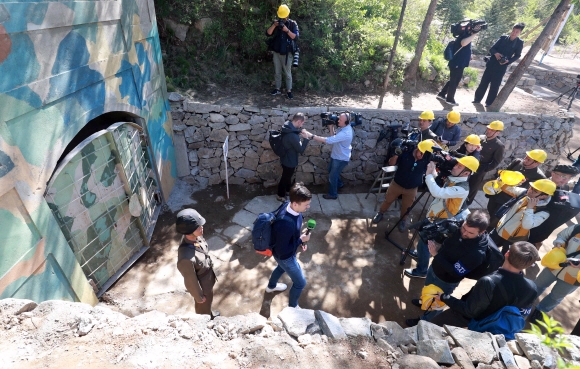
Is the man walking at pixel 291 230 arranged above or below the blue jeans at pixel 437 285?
above

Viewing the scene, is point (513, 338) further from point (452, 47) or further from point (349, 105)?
point (452, 47)

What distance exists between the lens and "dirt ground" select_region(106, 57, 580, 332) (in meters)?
4.05

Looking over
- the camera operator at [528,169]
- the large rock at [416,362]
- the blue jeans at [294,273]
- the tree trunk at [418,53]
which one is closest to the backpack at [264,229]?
the blue jeans at [294,273]

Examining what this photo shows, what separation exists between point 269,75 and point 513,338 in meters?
6.56

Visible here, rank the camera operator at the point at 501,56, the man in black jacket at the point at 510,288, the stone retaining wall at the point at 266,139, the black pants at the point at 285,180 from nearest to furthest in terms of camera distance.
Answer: the man in black jacket at the point at 510,288 → the black pants at the point at 285,180 → the stone retaining wall at the point at 266,139 → the camera operator at the point at 501,56

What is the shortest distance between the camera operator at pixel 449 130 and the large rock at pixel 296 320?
13.1 ft

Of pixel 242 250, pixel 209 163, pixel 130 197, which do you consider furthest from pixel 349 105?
pixel 130 197

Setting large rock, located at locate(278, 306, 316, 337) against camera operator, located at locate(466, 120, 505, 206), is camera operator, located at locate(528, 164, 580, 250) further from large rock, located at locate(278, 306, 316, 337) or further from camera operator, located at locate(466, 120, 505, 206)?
large rock, located at locate(278, 306, 316, 337)

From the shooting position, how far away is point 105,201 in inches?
155

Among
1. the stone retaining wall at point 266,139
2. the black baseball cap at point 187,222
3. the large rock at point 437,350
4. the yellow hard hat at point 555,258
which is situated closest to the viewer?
the large rock at point 437,350

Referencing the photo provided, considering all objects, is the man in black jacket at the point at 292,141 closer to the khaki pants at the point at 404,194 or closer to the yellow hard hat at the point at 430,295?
the khaki pants at the point at 404,194

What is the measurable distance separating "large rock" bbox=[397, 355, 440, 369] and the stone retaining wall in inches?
186

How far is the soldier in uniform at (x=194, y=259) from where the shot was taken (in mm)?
2834

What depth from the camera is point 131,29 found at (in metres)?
4.18
